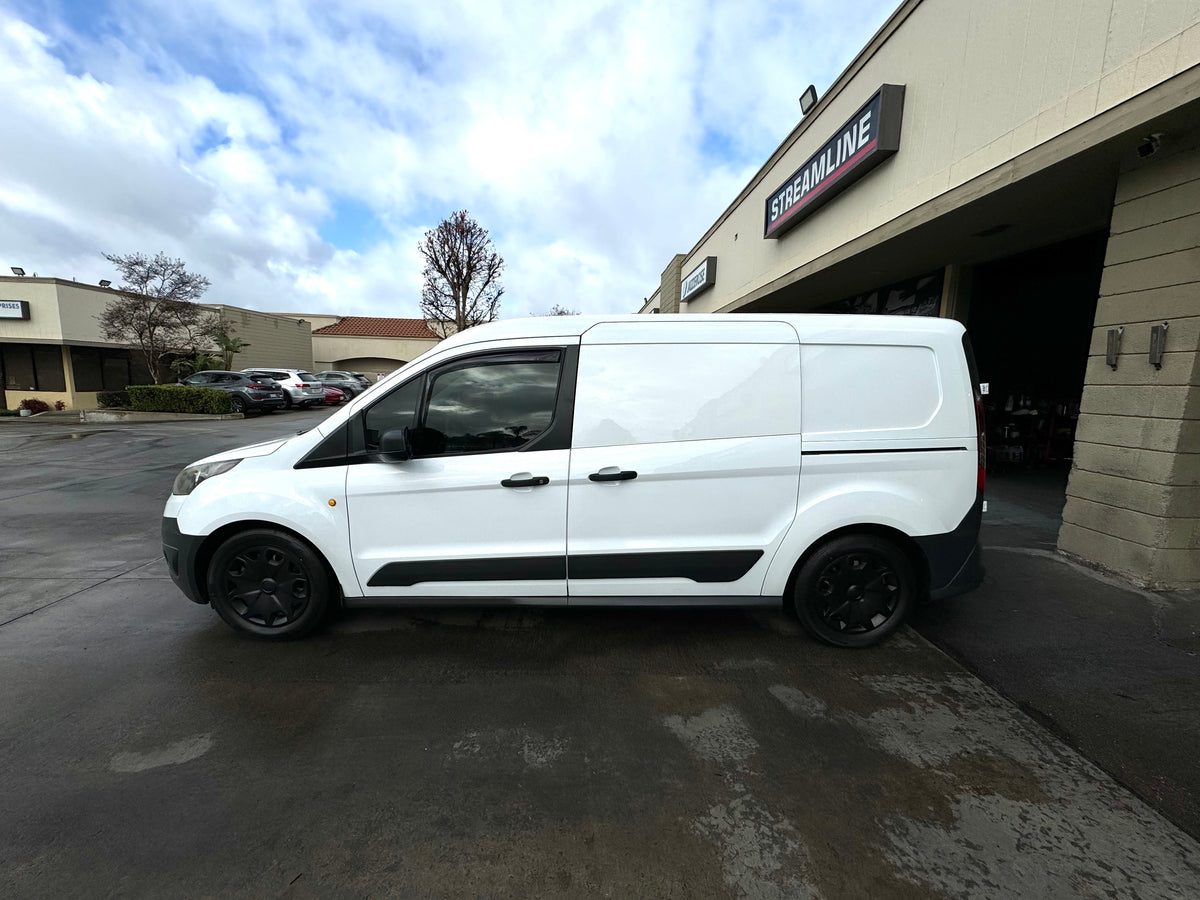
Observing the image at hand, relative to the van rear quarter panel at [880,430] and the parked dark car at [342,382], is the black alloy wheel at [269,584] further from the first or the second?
the parked dark car at [342,382]

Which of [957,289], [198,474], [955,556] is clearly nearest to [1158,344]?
[955,556]

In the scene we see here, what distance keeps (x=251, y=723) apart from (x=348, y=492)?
1.23 meters

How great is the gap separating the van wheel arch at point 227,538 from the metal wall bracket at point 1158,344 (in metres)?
5.89

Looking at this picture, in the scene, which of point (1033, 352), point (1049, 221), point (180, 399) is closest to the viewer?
point (1049, 221)

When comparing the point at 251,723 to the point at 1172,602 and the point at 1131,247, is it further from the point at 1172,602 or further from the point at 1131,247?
the point at 1131,247

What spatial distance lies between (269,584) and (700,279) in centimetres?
1475

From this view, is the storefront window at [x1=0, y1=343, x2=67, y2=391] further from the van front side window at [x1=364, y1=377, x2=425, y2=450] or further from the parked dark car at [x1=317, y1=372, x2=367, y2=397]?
the van front side window at [x1=364, y1=377, x2=425, y2=450]

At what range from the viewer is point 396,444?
9.93 ft

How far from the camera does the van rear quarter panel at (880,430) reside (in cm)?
321

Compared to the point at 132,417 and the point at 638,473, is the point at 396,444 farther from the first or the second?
the point at 132,417

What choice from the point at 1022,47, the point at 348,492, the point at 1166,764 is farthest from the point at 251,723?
the point at 1022,47

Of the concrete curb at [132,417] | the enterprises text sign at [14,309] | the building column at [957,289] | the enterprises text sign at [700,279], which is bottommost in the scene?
the concrete curb at [132,417]

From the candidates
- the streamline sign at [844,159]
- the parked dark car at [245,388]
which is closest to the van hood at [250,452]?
the streamline sign at [844,159]

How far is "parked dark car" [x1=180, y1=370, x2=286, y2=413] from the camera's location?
20672mm
